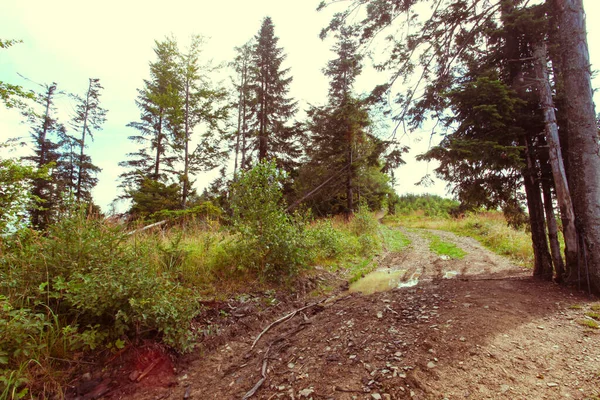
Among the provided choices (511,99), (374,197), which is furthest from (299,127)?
(511,99)

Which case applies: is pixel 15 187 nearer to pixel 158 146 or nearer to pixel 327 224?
pixel 327 224

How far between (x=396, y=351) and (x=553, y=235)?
3.76 metres

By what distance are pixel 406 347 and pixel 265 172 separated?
13.7 feet

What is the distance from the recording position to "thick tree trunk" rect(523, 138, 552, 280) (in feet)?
14.2

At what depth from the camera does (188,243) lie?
5.80 m

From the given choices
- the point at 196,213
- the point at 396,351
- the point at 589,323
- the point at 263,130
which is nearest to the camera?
the point at 396,351

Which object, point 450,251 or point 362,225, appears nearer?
point 450,251

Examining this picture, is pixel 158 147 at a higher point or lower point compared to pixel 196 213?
higher

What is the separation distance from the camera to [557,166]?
12.7 ft

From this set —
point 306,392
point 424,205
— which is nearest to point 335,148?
point 306,392

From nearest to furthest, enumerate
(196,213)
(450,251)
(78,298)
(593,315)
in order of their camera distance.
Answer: (78,298) → (593,315) → (450,251) → (196,213)

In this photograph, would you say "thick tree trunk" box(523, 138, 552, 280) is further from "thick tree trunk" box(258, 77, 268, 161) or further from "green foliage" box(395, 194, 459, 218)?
"green foliage" box(395, 194, 459, 218)

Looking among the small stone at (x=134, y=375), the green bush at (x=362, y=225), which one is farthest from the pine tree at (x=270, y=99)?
the small stone at (x=134, y=375)

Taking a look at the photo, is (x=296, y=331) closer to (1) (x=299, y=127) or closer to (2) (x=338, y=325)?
(2) (x=338, y=325)
